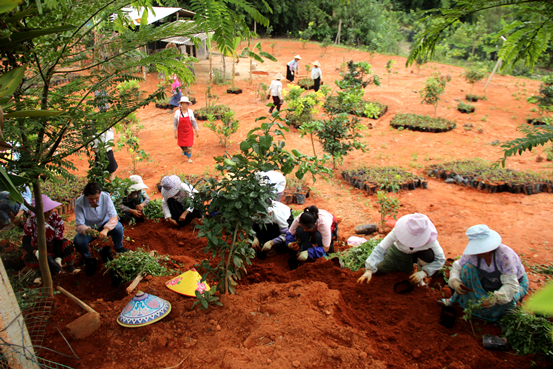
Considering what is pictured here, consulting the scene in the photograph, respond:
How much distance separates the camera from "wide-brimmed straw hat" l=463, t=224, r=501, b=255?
3.15 meters

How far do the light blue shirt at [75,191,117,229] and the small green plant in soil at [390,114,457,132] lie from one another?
9.02 meters

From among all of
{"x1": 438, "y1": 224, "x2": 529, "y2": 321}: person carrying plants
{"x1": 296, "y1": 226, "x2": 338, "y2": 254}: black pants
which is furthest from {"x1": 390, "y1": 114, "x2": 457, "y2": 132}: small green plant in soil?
{"x1": 438, "y1": 224, "x2": 529, "y2": 321}: person carrying plants

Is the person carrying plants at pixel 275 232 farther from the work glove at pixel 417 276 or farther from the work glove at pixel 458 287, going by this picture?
the work glove at pixel 458 287

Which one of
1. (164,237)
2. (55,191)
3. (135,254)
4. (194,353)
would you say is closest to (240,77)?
(55,191)

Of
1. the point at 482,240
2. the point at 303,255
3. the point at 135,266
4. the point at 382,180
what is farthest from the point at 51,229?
the point at 382,180

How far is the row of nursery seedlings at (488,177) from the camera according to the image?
6766 millimetres

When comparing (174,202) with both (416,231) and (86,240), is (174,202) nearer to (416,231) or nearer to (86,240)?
(86,240)

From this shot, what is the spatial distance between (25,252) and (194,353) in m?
2.98

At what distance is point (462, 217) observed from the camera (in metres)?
5.82

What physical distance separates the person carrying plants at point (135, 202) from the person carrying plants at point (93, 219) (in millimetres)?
964

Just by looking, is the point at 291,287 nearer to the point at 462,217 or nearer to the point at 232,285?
the point at 232,285

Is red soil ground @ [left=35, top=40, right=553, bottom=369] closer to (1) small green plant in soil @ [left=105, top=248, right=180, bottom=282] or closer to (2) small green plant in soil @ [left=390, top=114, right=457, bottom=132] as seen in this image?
(1) small green plant in soil @ [left=105, top=248, right=180, bottom=282]

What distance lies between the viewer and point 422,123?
10.9m

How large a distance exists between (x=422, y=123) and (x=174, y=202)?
8534 mm
